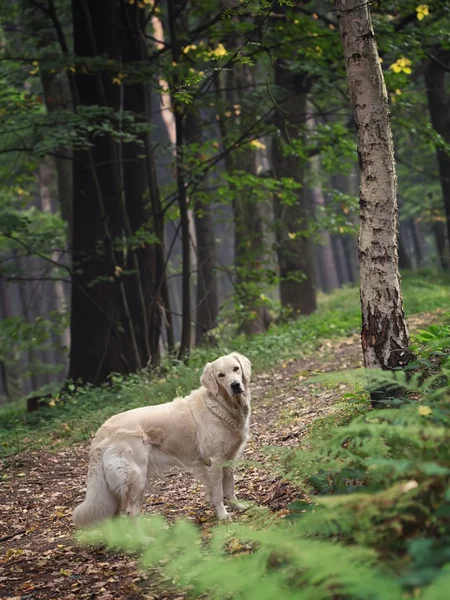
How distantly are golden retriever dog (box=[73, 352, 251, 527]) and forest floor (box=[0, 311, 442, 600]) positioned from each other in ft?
1.28

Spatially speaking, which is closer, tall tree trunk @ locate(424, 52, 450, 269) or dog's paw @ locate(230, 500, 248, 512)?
dog's paw @ locate(230, 500, 248, 512)

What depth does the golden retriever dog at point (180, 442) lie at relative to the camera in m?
6.24

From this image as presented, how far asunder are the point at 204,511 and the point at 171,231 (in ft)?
174

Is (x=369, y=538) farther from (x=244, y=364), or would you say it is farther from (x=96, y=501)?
(x=244, y=364)

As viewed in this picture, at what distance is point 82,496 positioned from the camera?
827 cm

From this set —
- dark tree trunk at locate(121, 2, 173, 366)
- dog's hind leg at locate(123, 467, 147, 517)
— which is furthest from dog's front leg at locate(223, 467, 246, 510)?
dark tree trunk at locate(121, 2, 173, 366)

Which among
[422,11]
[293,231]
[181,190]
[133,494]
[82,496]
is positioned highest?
[422,11]

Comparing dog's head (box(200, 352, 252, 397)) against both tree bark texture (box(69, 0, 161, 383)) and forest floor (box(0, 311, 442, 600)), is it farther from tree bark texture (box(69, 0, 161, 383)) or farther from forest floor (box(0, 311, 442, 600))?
tree bark texture (box(69, 0, 161, 383))

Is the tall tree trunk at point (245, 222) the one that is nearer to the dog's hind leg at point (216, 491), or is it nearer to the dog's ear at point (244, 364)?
the dog's ear at point (244, 364)

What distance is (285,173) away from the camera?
67.7 feet

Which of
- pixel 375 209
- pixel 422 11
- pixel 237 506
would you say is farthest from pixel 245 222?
pixel 237 506

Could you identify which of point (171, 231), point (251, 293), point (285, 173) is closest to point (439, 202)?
point (285, 173)

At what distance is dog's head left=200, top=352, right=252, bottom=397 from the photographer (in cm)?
650

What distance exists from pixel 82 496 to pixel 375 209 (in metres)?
4.44
